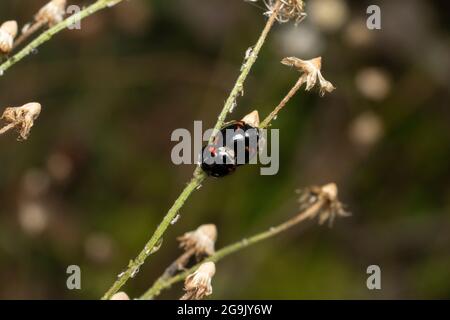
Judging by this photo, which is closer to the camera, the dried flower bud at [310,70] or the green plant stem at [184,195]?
the green plant stem at [184,195]

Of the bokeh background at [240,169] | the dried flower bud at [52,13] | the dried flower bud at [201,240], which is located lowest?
the dried flower bud at [201,240]

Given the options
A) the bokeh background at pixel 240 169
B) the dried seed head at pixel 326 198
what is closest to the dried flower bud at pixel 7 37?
the dried seed head at pixel 326 198

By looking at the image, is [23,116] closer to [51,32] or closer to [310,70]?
[51,32]

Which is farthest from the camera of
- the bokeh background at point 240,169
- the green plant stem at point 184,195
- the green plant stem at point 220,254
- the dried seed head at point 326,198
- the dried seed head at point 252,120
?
the bokeh background at point 240,169

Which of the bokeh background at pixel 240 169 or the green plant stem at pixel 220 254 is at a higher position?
the bokeh background at pixel 240 169

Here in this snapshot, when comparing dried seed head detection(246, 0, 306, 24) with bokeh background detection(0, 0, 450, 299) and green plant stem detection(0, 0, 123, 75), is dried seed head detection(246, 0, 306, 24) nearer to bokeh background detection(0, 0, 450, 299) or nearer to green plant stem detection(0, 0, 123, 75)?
green plant stem detection(0, 0, 123, 75)

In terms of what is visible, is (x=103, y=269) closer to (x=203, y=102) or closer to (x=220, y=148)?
(x=203, y=102)

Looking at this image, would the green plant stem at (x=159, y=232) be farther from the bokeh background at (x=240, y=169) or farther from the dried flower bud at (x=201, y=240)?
the bokeh background at (x=240, y=169)
